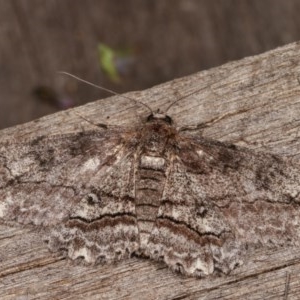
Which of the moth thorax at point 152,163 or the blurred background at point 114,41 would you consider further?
the blurred background at point 114,41

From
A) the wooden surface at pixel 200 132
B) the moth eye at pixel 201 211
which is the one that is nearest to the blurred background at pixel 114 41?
the wooden surface at pixel 200 132

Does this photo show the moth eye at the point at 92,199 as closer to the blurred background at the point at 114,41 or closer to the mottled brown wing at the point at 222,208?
the mottled brown wing at the point at 222,208

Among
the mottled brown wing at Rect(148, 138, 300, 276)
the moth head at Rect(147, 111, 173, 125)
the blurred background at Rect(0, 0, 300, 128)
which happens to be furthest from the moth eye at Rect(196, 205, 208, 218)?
the blurred background at Rect(0, 0, 300, 128)

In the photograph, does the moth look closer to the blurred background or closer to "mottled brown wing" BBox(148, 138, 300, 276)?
"mottled brown wing" BBox(148, 138, 300, 276)

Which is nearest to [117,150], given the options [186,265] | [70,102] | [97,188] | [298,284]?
[97,188]

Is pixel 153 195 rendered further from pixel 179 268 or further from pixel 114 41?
pixel 114 41

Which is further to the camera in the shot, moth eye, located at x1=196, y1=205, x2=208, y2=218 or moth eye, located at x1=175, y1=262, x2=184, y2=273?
moth eye, located at x1=196, y1=205, x2=208, y2=218
